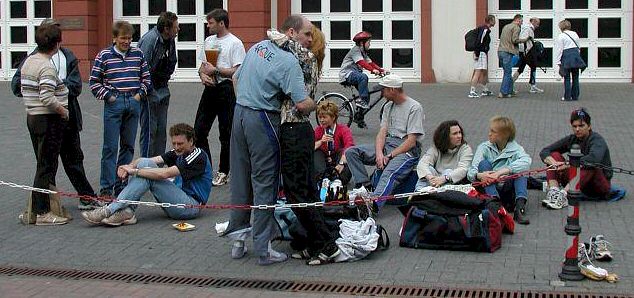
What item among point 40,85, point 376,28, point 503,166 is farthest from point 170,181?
point 376,28

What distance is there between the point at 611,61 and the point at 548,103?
5.52 metres

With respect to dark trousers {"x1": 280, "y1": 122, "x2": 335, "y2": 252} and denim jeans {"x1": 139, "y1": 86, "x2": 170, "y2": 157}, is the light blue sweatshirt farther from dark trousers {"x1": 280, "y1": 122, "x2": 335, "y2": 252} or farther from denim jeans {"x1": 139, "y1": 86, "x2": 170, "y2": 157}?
denim jeans {"x1": 139, "y1": 86, "x2": 170, "y2": 157}

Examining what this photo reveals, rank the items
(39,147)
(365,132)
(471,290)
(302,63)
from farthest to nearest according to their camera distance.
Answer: (365,132)
(39,147)
(302,63)
(471,290)

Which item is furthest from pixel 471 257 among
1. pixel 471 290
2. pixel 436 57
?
pixel 436 57

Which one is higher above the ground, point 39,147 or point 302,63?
point 302,63

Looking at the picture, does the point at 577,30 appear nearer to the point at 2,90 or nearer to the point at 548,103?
the point at 548,103

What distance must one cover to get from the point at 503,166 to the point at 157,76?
3.97 metres

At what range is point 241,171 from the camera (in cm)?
807

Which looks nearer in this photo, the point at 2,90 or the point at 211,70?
the point at 211,70

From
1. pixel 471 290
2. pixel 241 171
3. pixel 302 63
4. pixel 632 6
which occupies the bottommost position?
pixel 471 290

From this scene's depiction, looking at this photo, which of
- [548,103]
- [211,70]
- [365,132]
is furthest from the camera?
[548,103]

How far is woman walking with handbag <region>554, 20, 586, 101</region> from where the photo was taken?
20.8 metres

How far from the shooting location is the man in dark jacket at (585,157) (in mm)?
9930

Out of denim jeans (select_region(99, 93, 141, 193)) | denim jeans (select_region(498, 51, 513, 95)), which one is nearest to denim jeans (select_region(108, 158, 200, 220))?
denim jeans (select_region(99, 93, 141, 193))
